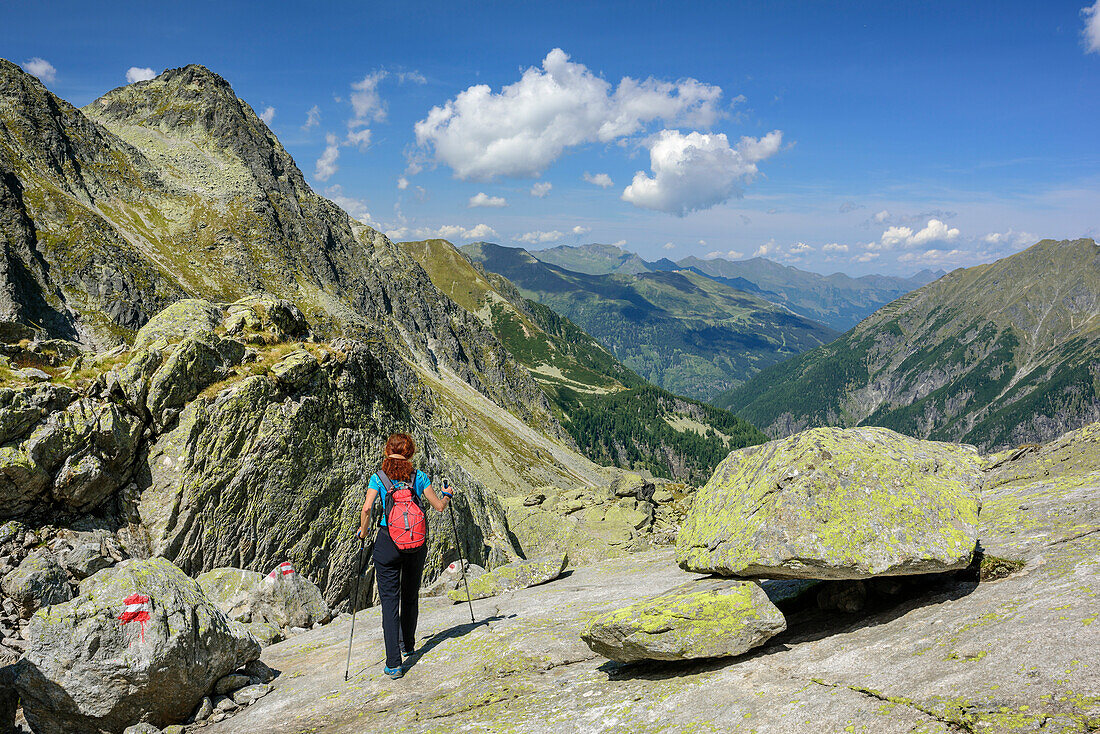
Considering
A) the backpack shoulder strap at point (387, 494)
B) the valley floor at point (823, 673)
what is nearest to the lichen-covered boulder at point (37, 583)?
the valley floor at point (823, 673)

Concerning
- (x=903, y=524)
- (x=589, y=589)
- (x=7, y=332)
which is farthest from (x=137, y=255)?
(x=903, y=524)

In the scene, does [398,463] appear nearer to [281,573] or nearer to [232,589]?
[281,573]

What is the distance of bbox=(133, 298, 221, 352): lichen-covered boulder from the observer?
23.2 meters

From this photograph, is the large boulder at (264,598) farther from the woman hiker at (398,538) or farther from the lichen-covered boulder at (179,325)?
the lichen-covered boulder at (179,325)

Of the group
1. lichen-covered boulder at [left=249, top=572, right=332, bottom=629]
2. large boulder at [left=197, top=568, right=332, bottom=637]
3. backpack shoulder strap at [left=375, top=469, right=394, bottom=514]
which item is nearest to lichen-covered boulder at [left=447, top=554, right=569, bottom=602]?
lichen-covered boulder at [left=249, top=572, right=332, bottom=629]

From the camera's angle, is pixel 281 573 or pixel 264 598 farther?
pixel 281 573

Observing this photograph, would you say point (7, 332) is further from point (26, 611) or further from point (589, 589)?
point (589, 589)

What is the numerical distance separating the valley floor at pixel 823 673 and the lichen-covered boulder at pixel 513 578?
4943 millimetres

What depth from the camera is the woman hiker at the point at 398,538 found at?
12.1 metres

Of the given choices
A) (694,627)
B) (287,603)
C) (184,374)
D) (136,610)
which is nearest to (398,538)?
(136,610)

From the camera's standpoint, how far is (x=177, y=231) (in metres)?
118

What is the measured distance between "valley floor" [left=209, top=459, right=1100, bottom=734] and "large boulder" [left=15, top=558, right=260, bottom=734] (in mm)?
1210

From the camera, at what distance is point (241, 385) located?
22594 mm

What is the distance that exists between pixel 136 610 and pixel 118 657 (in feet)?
2.64
